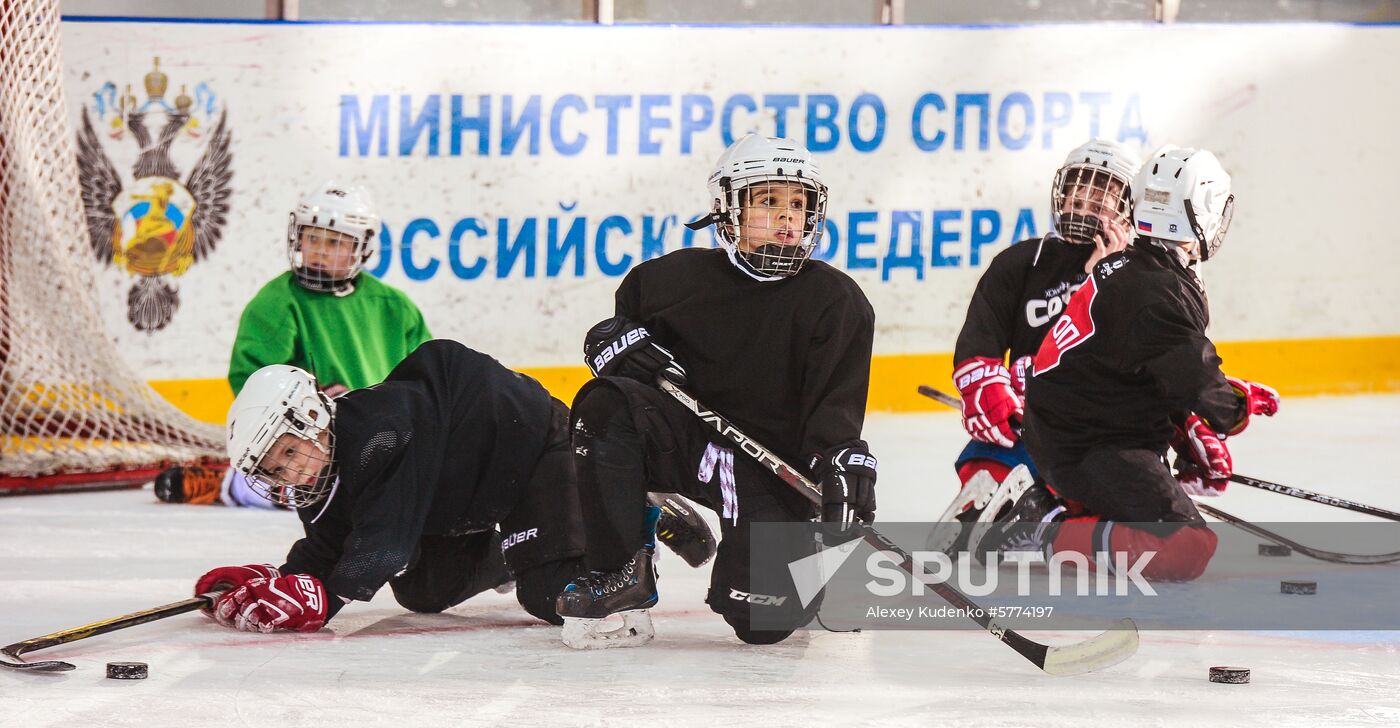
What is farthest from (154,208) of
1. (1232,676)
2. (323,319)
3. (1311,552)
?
(1232,676)

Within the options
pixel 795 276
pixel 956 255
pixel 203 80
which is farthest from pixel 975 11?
pixel 795 276

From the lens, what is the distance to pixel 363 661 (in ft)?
9.52

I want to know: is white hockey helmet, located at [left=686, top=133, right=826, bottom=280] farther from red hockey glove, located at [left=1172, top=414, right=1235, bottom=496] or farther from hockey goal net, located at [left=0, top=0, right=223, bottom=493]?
hockey goal net, located at [left=0, top=0, right=223, bottom=493]

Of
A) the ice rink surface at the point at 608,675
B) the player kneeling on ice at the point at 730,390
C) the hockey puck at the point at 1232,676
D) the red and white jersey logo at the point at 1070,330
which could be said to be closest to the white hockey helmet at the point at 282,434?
the ice rink surface at the point at 608,675

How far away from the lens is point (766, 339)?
3.12m

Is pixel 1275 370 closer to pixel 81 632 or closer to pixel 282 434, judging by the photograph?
pixel 282 434

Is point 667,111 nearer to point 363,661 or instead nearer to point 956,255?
point 956,255

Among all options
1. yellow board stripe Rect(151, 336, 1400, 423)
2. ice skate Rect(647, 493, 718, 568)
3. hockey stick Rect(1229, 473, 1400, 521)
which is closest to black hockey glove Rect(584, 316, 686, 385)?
ice skate Rect(647, 493, 718, 568)

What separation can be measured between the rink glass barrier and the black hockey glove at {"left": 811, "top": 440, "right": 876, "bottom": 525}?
42 mm

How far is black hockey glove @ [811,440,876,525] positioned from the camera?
2.86 m

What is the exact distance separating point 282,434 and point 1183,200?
6.10ft

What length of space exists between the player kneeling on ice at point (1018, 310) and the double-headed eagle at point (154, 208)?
9.93ft

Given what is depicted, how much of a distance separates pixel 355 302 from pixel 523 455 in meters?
1.69

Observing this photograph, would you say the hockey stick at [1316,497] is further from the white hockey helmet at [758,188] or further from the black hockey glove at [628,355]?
the black hockey glove at [628,355]
